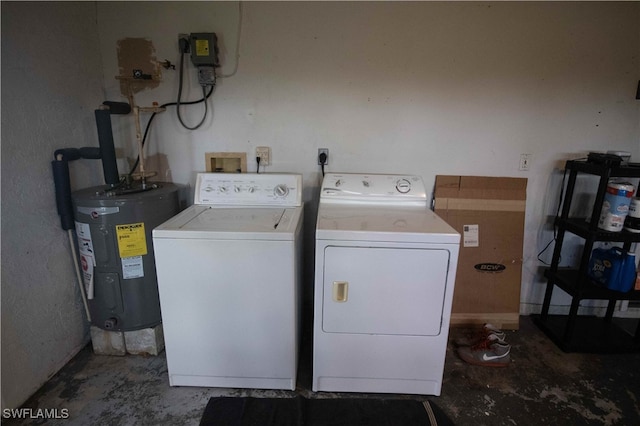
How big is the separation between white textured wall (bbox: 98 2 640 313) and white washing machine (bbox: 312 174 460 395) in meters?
0.66

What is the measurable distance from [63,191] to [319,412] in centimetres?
167

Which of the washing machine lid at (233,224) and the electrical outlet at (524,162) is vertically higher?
the electrical outlet at (524,162)

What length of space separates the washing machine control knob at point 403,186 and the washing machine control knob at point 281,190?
660 millimetres

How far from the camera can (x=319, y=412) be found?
1451 millimetres

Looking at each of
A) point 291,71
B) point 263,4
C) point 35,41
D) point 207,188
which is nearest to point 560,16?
point 291,71

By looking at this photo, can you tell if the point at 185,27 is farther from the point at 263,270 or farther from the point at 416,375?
the point at 416,375

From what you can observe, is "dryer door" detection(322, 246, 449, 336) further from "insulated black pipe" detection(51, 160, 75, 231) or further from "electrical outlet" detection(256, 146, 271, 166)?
"insulated black pipe" detection(51, 160, 75, 231)

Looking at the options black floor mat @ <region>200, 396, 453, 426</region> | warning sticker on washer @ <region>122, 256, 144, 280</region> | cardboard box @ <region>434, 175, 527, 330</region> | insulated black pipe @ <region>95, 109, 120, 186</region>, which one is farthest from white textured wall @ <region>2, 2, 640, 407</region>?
black floor mat @ <region>200, 396, 453, 426</region>

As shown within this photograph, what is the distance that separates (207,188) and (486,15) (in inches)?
75.8

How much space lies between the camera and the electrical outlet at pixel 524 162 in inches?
79.7

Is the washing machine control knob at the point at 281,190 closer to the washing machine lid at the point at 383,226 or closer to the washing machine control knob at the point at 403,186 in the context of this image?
the washing machine lid at the point at 383,226

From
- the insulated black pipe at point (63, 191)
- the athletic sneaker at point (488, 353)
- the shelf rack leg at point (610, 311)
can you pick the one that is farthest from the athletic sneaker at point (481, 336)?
the insulated black pipe at point (63, 191)

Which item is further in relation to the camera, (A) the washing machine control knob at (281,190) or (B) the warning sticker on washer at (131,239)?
(A) the washing machine control knob at (281,190)

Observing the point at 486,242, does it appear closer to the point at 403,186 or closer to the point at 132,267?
the point at 403,186
